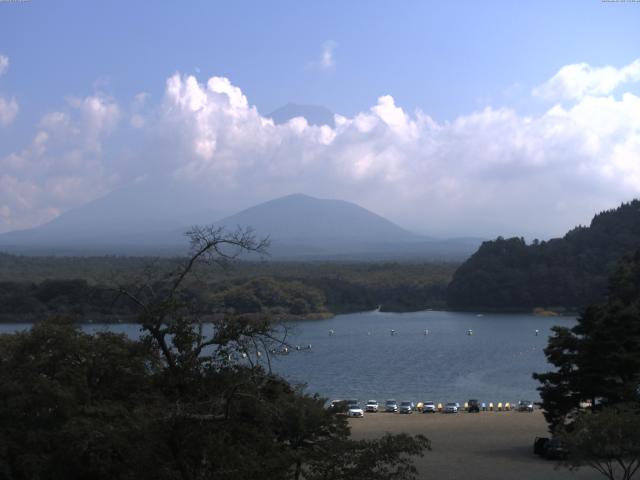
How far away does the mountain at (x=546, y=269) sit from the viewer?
54.9 meters

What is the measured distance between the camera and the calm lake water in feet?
87.1

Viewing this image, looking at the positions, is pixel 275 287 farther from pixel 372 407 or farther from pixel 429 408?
pixel 429 408

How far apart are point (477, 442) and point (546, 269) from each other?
138 ft

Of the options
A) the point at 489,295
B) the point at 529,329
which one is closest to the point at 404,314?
the point at 489,295

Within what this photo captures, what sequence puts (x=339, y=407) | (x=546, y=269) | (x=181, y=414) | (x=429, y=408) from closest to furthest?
(x=181, y=414), (x=339, y=407), (x=429, y=408), (x=546, y=269)

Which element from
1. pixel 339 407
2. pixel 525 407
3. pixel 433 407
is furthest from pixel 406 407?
pixel 339 407

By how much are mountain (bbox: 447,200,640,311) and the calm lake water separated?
2.74m

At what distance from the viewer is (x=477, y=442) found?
15.7 meters

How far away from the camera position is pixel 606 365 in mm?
13766

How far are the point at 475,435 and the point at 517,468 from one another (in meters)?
3.86

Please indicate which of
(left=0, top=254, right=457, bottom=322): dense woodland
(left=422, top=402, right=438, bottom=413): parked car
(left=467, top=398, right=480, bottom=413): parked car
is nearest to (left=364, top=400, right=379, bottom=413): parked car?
(left=422, top=402, right=438, bottom=413): parked car

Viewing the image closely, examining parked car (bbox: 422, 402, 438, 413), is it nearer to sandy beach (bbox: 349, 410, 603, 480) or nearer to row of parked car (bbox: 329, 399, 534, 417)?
row of parked car (bbox: 329, 399, 534, 417)

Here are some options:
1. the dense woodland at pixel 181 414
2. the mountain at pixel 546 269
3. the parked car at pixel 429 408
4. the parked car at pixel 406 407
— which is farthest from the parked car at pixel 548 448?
the mountain at pixel 546 269

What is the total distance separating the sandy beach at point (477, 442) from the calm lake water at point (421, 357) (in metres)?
2.62
